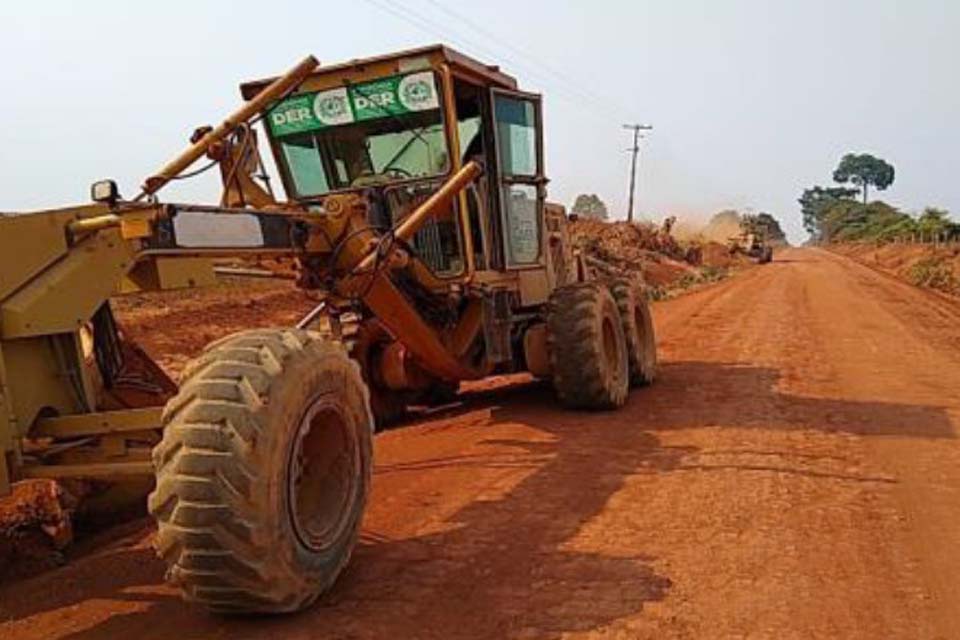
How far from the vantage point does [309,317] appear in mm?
8031

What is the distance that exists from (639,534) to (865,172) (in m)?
153

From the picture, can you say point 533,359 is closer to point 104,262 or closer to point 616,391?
point 616,391

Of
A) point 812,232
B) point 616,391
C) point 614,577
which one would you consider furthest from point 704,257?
point 812,232

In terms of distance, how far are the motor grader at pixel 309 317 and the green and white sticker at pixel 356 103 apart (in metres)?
0.02

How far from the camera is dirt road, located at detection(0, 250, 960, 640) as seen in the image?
176 inches

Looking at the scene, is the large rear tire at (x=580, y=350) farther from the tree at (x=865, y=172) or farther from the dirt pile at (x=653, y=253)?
the tree at (x=865, y=172)

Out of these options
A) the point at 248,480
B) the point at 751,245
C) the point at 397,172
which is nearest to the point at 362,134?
the point at 397,172

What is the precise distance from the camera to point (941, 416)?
896 centimetres

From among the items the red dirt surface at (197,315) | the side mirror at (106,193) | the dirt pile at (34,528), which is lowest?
the dirt pile at (34,528)

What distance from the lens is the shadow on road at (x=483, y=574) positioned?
4434 millimetres

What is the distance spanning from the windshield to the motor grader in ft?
0.06

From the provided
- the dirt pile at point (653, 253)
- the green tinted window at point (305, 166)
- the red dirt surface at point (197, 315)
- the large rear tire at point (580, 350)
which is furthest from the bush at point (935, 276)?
the green tinted window at point (305, 166)

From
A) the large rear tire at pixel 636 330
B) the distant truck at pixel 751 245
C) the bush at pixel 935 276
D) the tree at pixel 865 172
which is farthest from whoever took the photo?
the tree at pixel 865 172

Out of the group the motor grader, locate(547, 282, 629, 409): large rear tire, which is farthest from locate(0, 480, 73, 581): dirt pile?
locate(547, 282, 629, 409): large rear tire
